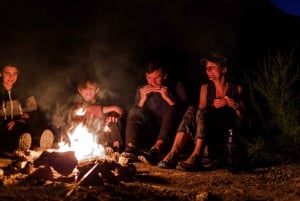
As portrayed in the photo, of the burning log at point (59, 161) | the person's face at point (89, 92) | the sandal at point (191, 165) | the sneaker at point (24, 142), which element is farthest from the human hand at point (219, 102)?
the sneaker at point (24, 142)

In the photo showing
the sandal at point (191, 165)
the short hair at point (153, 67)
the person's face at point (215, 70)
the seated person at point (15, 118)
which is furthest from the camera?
the short hair at point (153, 67)

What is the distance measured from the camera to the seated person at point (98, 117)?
6.81m

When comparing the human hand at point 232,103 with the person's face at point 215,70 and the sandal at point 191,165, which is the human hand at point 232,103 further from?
the sandal at point 191,165

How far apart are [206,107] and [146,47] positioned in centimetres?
325

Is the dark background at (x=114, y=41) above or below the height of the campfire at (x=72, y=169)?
above

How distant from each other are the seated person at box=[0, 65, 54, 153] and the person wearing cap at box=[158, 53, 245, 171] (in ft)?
6.32

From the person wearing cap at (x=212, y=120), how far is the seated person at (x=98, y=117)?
1106mm

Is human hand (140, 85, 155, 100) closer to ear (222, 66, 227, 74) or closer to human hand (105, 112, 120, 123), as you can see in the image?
human hand (105, 112, 120, 123)

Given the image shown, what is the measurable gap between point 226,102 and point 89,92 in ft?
7.03

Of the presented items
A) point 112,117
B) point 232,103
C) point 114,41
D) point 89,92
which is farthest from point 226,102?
point 114,41

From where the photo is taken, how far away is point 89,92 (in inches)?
272

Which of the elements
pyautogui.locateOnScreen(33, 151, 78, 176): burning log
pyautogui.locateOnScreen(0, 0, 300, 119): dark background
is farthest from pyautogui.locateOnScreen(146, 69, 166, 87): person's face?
pyautogui.locateOnScreen(33, 151, 78, 176): burning log

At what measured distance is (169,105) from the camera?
6668 mm

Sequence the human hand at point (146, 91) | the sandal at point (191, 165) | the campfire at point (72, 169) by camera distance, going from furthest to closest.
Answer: the human hand at point (146, 91) < the sandal at point (191, 165) < the campfire at point (72, 169)
